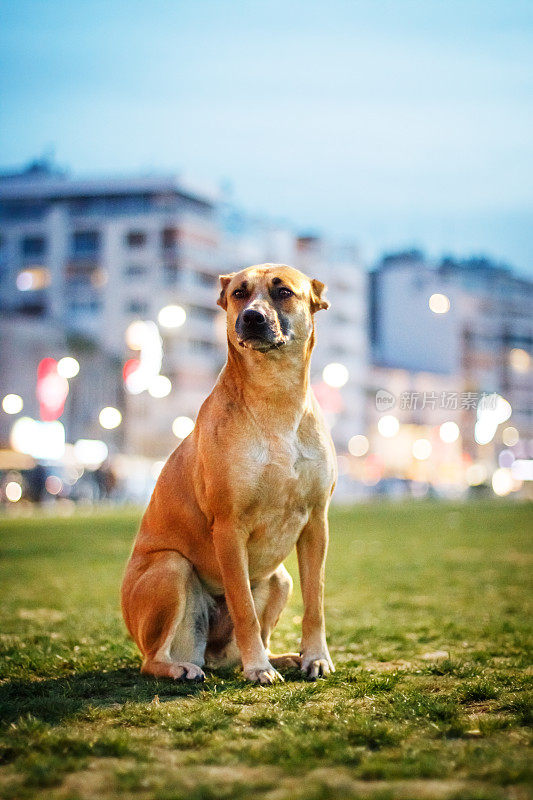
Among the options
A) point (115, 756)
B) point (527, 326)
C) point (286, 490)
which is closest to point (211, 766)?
point (115, 756)

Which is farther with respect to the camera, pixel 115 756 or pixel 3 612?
pixel 3 612

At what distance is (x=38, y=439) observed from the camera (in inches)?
1935

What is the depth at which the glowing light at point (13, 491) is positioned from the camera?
1335 inches

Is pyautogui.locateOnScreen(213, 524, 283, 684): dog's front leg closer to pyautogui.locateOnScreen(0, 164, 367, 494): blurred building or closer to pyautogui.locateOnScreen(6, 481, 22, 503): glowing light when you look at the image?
pyautogui.locateOnScreen(6, 481, 22, 503): glowing light

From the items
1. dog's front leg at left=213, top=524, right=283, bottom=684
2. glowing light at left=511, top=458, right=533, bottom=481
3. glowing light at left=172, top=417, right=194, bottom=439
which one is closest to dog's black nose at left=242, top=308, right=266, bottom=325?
dog's front leg at left=213, top=524, right=283, bottom=684

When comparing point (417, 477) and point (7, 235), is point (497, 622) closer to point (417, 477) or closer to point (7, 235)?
point (7, 235)

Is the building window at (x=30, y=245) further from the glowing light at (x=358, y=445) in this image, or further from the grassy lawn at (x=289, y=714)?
the grassy lawn at (x=289, y=714)

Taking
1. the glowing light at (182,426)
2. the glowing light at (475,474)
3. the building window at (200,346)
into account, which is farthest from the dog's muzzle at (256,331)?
the glowing light at (475,474)

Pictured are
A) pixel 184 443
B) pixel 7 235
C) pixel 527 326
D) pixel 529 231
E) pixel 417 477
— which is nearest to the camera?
pixel 184 443

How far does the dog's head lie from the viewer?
15.5 ft

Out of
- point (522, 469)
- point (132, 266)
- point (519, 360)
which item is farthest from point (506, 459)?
point (132, 266)

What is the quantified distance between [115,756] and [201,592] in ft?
5.89

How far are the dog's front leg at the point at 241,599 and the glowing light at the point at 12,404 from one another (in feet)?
160

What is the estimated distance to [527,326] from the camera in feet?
217
